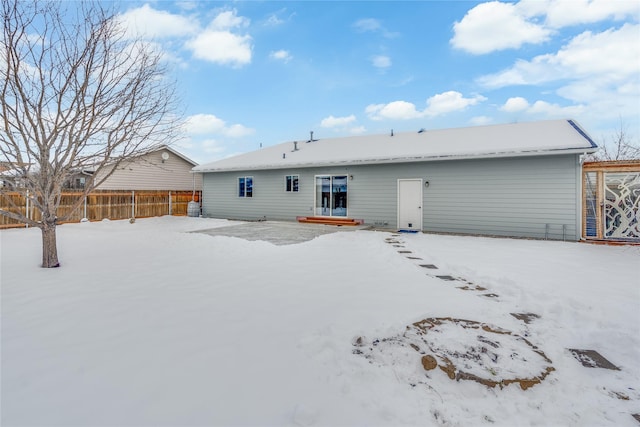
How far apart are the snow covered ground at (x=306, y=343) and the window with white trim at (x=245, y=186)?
8.31m

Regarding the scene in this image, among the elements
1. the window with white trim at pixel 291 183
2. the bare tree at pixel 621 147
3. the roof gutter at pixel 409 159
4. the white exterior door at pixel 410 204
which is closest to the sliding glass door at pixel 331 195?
the roof gutter at pixel 409 159

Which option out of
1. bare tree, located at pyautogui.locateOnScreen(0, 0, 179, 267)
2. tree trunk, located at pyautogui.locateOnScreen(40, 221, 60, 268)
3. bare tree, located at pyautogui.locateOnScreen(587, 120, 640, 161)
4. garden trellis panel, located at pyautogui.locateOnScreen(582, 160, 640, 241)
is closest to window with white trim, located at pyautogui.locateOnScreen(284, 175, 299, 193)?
bare tree, located at pyautogui.locateOnScreen(0, 0, 179, 267)

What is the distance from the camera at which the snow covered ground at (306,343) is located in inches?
72.1

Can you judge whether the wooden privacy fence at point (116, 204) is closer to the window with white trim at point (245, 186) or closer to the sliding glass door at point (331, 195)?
the window with white trim at point (245, 186)

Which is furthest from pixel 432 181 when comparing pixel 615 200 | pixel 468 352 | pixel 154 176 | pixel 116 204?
pixel 154 176

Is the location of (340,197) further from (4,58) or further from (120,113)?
(4,58)

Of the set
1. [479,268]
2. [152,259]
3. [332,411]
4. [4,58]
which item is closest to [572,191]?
[479,268]

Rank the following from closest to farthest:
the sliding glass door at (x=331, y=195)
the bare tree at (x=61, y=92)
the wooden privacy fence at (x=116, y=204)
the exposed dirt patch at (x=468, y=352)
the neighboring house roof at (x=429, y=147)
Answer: the exposed dirt patch at (x=468, y=352) → the bare tree at (x=61, y=92) → the neighboring house roof at (x=429, y=147) → the wooden privacy fence at (x=116, y=204) → the sliding glass door at (x=331, y=195)

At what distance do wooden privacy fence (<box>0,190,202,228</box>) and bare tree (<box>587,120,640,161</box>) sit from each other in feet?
79.2

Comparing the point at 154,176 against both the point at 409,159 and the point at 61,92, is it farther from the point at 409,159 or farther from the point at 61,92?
the point at 409,159

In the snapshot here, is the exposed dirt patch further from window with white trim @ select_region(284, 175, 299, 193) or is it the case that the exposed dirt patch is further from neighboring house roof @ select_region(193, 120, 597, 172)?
window with white trim @ select_region(284, 175, 299, 193)

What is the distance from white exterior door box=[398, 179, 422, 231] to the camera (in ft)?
33.2

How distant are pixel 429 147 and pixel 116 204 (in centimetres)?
1317

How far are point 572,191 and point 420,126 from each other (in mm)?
6247
